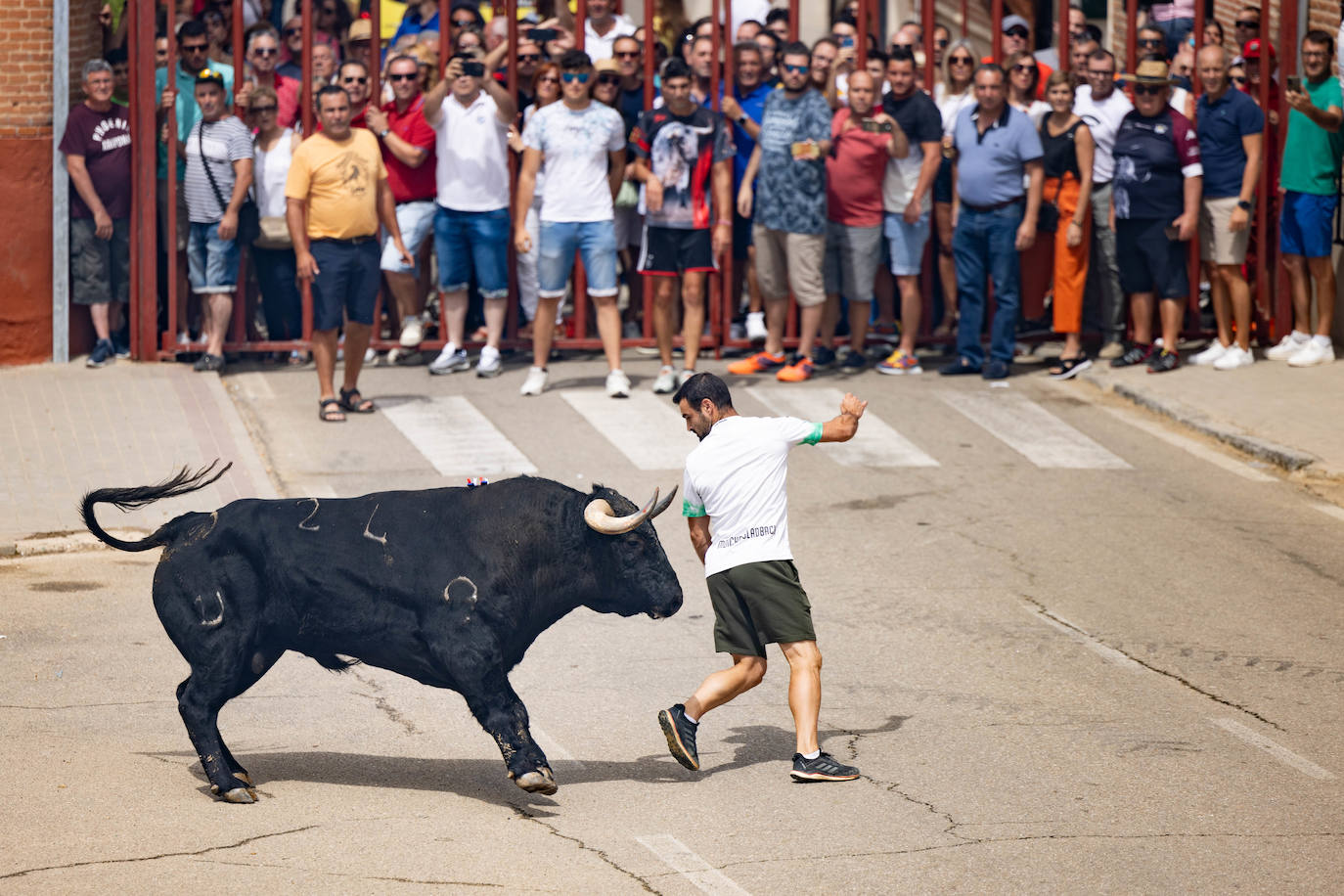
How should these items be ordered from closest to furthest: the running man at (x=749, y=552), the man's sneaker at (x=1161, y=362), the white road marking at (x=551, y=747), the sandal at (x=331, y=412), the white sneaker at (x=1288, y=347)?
the running man at (x=749, y=552)
the white road marking at (x=551, y=747)
the sandal at (x=331, y=412)
the man's sneaker at (x=1161, y=362)
the white sneaker at (x=1288, y=347)

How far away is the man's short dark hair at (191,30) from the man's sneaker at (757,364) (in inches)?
187

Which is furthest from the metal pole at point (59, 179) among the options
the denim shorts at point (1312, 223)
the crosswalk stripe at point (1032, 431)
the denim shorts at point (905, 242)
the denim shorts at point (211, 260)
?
the denim shorts at point (1312, 223)

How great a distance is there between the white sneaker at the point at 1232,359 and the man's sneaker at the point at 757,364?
3463mm

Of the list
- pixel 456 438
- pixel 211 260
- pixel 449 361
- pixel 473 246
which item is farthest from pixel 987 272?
pixel 211 260

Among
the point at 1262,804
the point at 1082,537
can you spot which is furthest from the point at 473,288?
the point at 1262,804

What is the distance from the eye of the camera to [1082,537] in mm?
11141

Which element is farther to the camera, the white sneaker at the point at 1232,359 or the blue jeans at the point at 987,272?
the white sneaker at the point at 1232,359

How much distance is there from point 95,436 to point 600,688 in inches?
218

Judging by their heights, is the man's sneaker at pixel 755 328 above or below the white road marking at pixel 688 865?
above

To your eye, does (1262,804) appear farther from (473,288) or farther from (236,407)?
(473,288)

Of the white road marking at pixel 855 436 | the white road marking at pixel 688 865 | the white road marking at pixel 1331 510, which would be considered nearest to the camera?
the white road marking at pixel 688 865

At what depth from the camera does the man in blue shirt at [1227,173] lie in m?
14.8

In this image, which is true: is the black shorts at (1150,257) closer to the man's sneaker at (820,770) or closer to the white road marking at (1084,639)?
the white road marking at (1084,639)

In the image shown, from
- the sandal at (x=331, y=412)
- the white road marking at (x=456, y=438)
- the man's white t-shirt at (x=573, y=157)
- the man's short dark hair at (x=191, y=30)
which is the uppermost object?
the man's short dark hair at (x=191, y=30)
